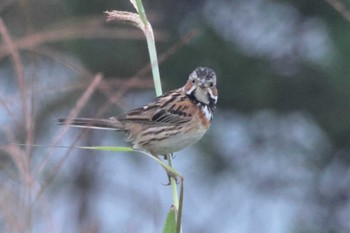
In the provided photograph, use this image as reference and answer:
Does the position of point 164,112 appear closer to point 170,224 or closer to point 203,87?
point 203,87

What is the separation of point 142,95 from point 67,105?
205cm

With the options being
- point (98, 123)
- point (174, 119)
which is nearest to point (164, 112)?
point (174, 119)

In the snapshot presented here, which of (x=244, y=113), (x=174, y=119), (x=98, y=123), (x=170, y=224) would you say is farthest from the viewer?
(x=244, y=113)

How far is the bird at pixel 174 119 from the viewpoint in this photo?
4.27m

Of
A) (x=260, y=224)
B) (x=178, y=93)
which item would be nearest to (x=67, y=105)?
(x=260, y=224)

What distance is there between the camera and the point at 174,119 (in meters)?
4.42

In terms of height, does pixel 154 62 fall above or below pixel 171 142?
below

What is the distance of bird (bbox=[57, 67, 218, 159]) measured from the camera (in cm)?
427

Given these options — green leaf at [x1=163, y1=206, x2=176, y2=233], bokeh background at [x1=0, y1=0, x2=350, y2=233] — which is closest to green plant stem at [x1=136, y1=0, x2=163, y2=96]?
green leaf at [x1=163, y1=206, x2=176, y2=233]

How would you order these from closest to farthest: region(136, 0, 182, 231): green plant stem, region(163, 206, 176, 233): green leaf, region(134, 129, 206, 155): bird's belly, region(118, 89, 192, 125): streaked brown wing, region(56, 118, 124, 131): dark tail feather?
region(163, 206, 176, 233): green leaf
region(136, 0, 182, 231): green plant stem
region(56, 118, 124, 131): dark tail feather
region(134, 129, 206, 155): bird's belly
region(118, 89, 192, 125): streaked brown wing

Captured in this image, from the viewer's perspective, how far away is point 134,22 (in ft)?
10.4

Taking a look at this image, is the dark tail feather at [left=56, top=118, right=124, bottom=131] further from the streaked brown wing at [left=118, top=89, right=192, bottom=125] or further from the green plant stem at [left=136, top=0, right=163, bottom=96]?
the green plant stem at [left=136, top=0, right=163, bottom=96]

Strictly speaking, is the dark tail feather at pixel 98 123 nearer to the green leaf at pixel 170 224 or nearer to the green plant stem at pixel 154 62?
the green plant stem at pixel 154 62

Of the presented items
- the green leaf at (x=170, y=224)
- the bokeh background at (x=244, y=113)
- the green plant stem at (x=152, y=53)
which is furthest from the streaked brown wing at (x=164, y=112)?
the bokeh background at (x=244, y=113)
